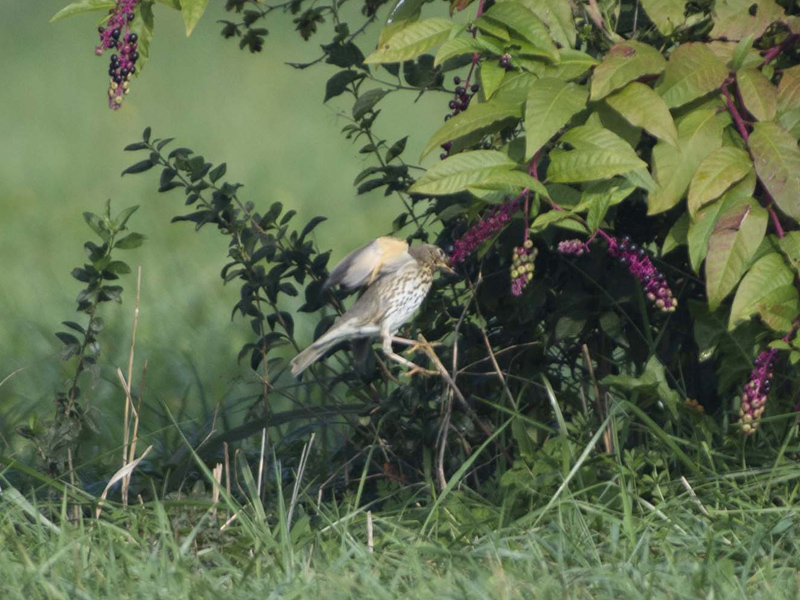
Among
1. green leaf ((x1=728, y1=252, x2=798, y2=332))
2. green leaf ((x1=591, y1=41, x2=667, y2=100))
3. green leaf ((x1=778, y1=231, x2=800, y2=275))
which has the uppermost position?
green leaf ((x1=591, y1=41, x2=667, y2=100))

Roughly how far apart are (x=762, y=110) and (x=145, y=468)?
2220mm

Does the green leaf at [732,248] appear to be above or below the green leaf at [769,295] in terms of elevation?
above

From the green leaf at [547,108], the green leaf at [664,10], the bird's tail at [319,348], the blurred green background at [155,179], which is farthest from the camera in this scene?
the blurred green background at [155,179]

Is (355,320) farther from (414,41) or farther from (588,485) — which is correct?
(414,41)

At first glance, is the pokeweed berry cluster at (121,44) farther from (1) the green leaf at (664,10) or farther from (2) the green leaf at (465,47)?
(1) the green leaf at (664,10)

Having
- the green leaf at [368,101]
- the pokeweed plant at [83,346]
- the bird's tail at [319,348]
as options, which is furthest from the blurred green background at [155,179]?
the bird's tail at [319,348]

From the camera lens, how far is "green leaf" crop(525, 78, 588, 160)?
2.19 m

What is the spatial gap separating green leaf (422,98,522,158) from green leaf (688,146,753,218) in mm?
331

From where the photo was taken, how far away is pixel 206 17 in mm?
14836

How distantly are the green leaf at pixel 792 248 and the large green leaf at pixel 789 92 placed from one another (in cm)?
23

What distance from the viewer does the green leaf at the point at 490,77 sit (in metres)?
2.35

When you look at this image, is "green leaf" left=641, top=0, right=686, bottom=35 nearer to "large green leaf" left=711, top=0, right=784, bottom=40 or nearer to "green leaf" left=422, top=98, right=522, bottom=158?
"large green leaf" left=711, top=0, right=784, bottom=40

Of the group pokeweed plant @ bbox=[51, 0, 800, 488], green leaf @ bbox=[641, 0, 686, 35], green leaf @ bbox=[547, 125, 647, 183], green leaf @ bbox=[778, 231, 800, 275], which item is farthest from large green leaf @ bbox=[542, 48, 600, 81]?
green leaf @ bbox=[778, 231, 800, 275]

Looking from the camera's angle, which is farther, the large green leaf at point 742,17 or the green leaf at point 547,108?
the large green leaf at point 742,17
